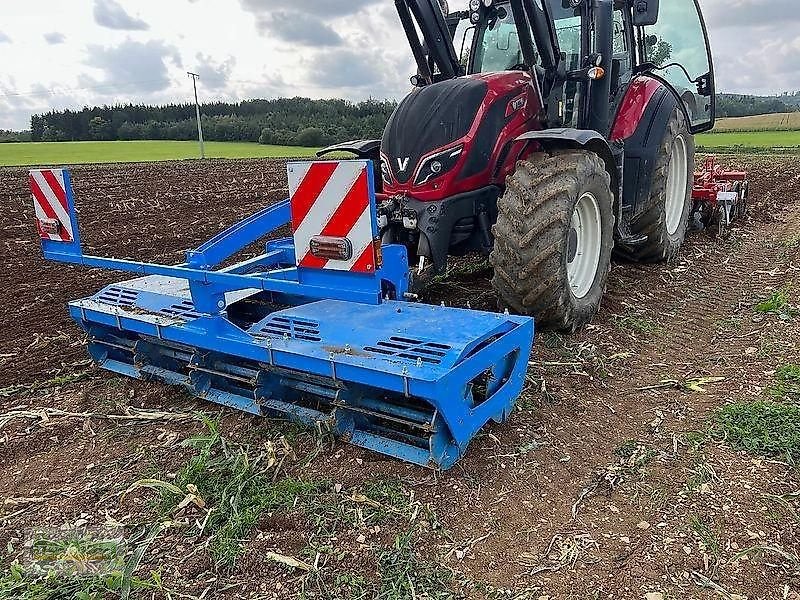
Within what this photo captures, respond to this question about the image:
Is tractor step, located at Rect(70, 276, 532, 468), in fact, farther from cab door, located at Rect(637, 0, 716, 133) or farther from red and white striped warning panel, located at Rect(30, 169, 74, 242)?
cab door, located at Rect(637, 0, 716, 133)

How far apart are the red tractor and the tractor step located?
2.82ft

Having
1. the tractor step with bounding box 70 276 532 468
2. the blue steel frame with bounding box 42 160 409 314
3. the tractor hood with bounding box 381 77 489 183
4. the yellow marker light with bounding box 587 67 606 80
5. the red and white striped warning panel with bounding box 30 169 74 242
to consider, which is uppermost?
the yellow marker light with bounding box 587 67 606 80

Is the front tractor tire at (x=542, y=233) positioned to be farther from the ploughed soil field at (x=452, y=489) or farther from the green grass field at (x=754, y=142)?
the green grass field at (x=754, y=142)

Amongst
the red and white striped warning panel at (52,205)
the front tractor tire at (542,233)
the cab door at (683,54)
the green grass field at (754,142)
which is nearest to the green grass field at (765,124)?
the green grass field at (754,142)

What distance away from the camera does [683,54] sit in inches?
254

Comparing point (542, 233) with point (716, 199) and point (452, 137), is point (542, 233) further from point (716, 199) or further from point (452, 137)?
point (716, 199)

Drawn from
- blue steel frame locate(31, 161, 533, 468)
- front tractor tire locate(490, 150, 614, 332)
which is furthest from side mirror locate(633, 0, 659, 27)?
blue steel frame locate(31, 161, 533, 468)

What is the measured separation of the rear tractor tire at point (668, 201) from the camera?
5.70 m

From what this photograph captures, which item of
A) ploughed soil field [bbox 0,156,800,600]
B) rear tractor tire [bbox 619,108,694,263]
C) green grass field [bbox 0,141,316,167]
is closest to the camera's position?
ploughed soil field [bbox 0,156,800,600]

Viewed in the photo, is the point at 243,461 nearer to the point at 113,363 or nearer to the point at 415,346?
the point at 415,346

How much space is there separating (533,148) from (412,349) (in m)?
2.54

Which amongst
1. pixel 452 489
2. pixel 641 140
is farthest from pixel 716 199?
pixel 452 489

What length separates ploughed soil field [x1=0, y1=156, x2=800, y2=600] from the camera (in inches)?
93.4

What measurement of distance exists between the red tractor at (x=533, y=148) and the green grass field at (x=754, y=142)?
20503 millimetres
